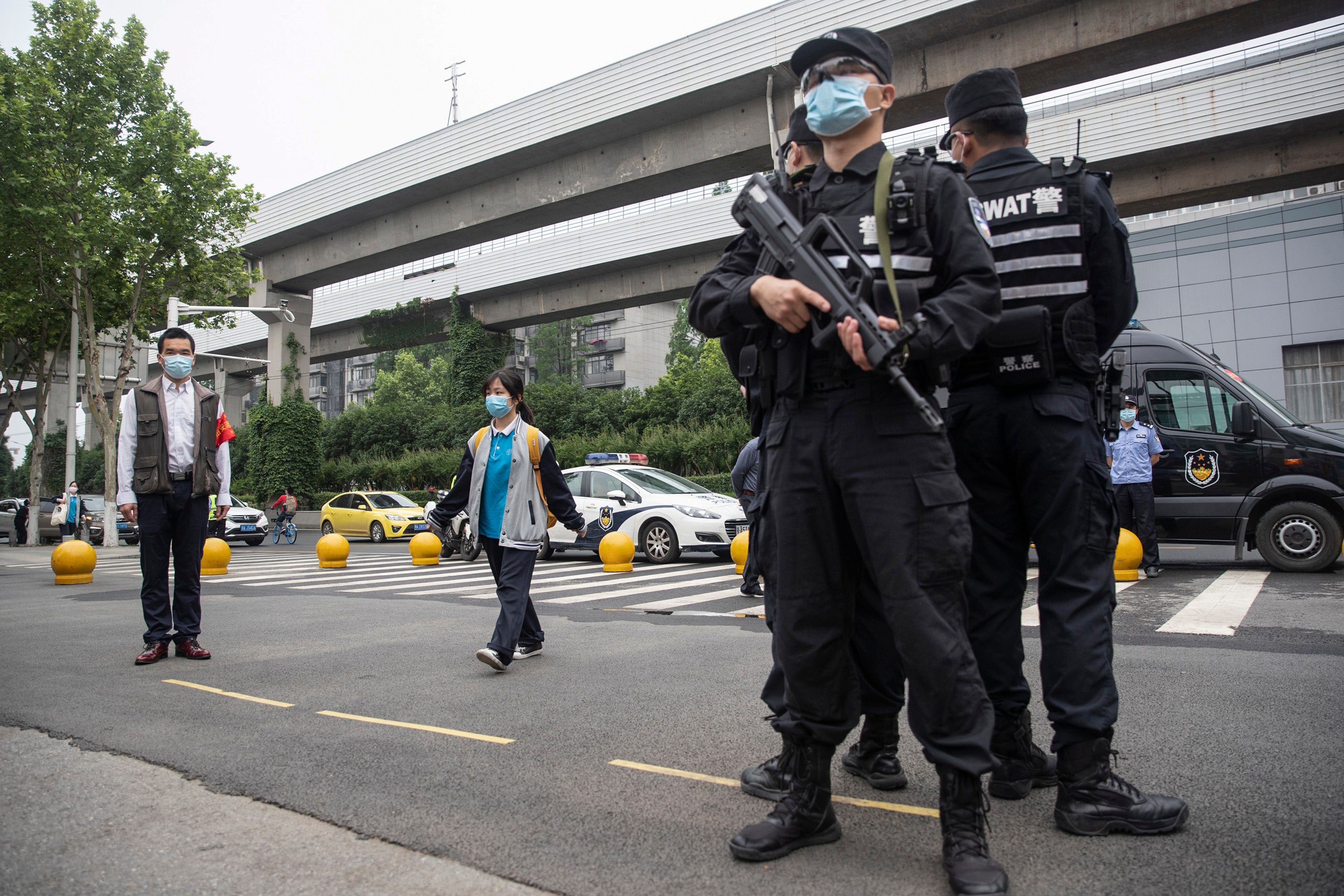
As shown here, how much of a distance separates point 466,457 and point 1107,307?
3896 millimetres

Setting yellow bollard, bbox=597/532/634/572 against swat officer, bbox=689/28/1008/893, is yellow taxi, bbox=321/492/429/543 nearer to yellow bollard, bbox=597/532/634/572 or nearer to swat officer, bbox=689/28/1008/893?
yellow bollard, bbox=597/532/634/572

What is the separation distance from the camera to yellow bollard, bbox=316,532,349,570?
1441 centimetres

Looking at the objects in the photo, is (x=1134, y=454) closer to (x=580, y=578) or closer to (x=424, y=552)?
(x=580, y=578)

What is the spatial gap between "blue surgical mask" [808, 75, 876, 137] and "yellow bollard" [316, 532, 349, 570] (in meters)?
13.2

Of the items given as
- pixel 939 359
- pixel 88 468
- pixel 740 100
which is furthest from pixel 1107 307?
pixel 88 468

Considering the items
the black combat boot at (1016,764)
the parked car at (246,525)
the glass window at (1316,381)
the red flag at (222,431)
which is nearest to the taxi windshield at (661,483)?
the red flag at (222,431)

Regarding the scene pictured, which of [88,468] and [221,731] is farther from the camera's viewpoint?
[88,468]

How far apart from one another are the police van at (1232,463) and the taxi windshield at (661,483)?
21.2 feet

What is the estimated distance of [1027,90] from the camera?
680 inches

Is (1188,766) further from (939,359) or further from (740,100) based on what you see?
(740,100)

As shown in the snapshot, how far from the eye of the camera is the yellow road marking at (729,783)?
2707 mm

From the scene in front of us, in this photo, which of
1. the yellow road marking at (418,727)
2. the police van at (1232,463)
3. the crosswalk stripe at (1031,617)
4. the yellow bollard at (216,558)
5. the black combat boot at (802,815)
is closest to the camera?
the black combat boot at (802,815)

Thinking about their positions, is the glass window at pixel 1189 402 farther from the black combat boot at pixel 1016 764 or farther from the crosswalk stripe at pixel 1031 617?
the black combat boot at pixel 1016 764

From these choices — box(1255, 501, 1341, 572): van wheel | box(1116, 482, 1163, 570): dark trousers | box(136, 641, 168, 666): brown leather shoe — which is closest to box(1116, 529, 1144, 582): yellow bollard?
box(1116, 482, 1163, 570): dark trousers
